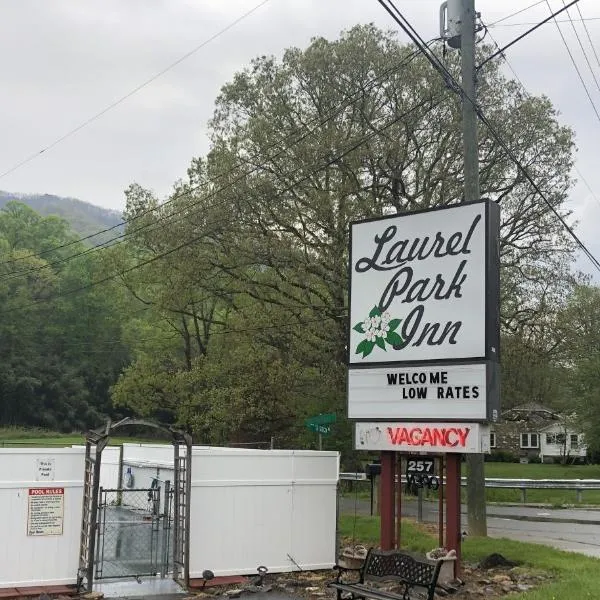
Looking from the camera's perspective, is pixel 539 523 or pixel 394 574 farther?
pixel 539 523

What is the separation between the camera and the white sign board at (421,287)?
34.3ft

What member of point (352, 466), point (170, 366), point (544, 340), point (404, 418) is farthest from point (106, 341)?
point (404, 418)

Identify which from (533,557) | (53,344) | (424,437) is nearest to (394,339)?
(424,437)

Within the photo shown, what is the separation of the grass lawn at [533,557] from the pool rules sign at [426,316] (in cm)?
220

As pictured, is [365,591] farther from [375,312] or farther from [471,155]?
[471,155]

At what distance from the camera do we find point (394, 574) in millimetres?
8703

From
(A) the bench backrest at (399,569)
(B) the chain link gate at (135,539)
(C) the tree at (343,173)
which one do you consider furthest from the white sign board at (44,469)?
(C) the tree at (343,173)

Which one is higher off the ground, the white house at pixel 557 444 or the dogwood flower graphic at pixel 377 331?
the dogwood flower graphic at pixel 377 331

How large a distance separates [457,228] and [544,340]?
599 inches

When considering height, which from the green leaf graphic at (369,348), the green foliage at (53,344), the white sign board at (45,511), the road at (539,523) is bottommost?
the road at (539,523)

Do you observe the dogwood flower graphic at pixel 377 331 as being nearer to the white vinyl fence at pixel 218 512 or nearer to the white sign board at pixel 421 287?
the white sign board at pixel 421 287

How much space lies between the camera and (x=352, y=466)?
1077 inches

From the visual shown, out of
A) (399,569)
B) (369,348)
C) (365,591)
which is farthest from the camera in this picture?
(369,348)

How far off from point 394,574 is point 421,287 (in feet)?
13.1
